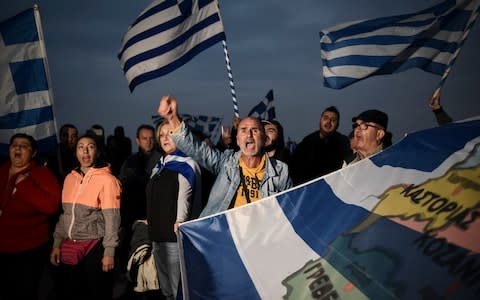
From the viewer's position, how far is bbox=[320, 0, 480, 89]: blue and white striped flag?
4.90m

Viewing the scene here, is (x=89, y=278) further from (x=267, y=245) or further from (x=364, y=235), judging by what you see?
(x=364, y=235)

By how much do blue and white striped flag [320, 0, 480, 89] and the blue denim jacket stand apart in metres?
2.63

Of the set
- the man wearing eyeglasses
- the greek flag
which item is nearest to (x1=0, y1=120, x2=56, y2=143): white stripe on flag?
the greek flag

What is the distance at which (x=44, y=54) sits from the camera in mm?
5039

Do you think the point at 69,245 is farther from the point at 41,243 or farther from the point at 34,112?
the point at 34,112

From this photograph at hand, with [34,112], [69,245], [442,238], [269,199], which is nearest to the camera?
[442,238]

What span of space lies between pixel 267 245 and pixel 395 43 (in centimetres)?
381

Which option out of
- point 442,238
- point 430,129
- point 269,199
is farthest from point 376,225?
point 430,129

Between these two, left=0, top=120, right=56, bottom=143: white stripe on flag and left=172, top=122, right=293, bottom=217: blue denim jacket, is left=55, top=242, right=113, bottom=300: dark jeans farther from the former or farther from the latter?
left=0, top=120, right=56, bottom=143: white stripe on flag

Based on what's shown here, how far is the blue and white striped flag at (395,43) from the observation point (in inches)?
193

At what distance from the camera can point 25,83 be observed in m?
4.95

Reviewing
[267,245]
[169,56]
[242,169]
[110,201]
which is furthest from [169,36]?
[267,245]

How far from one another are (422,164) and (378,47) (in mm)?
3262

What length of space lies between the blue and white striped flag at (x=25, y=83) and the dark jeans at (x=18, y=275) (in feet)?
4.61
